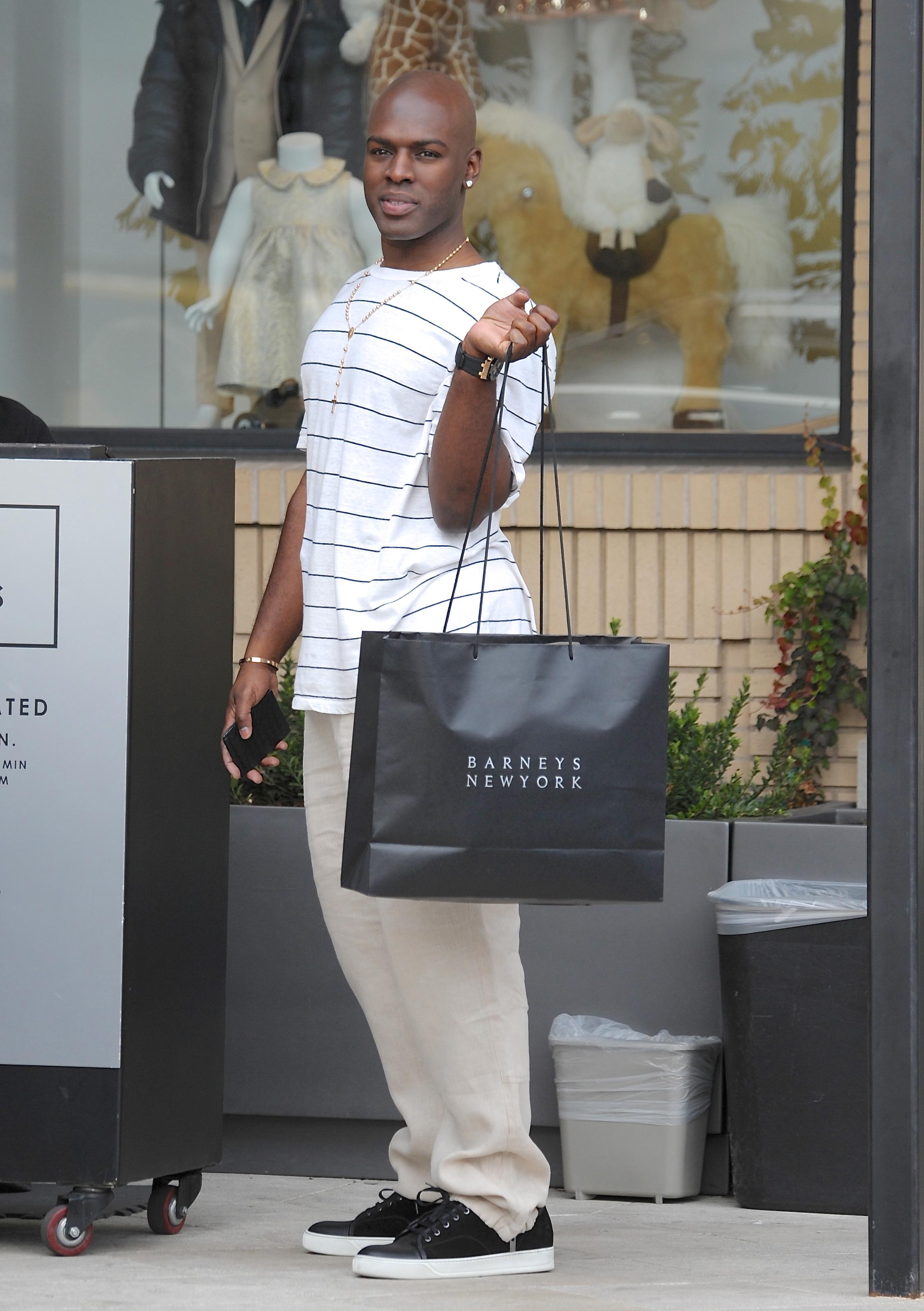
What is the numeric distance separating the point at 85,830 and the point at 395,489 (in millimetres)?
829

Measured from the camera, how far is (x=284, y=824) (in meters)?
4.58

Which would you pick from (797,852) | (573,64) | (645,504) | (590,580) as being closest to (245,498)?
(590,580)

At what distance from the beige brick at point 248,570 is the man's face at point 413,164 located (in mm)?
2772

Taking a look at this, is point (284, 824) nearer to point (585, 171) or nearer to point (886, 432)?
Result: point (886, 432)

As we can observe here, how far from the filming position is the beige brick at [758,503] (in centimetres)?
597

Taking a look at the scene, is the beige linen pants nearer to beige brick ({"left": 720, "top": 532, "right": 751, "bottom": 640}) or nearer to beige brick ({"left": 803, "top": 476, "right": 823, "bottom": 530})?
beige brick ({"left": 720, "top": 532, "right": 751, "bottom": 640})

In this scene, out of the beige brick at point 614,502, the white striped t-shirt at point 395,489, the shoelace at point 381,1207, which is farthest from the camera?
the beige brick at point 614,502

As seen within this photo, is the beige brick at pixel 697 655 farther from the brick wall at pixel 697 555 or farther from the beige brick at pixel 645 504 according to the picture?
the beige brick at pixel 645 504

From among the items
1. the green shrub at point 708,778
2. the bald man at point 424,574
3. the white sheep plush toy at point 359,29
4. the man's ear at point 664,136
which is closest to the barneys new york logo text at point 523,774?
the bald man at point 424,574

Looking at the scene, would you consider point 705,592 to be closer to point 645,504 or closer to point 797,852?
point 645,504

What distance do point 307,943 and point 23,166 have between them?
355 centimetres

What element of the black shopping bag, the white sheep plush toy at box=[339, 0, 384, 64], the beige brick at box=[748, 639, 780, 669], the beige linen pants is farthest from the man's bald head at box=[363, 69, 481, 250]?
the white sheep plush toy at box=[339, 0, 384, 64]

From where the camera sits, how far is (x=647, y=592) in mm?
6043

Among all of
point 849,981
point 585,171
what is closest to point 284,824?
point 849,981
